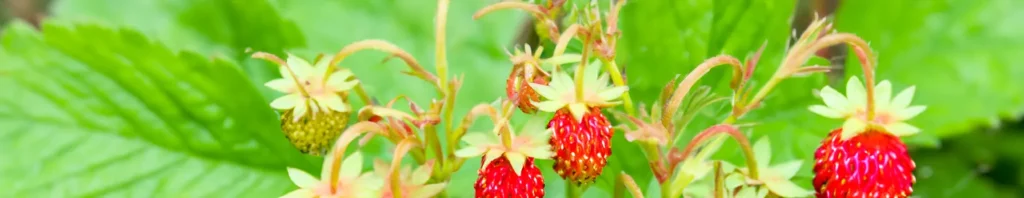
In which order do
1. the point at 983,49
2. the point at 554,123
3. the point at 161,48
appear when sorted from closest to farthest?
the point at 554,123 < the point at 161,48 < the point at 983,49

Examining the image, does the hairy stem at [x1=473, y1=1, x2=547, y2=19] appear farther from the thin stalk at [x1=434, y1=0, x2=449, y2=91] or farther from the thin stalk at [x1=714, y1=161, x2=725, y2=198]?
the thin stalk at [x1=714, y1=161, x2=725, y2=198]

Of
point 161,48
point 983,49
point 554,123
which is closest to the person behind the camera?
point 554,123

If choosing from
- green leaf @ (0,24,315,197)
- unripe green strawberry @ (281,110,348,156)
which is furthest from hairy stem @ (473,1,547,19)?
green leaf @ (0,24,315,197)

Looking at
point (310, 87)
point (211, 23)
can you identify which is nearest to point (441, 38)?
point (310, 87)

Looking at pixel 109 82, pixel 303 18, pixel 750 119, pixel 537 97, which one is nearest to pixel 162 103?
pixel 109 82

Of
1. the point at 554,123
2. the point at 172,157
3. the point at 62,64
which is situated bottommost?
the point at 554,123

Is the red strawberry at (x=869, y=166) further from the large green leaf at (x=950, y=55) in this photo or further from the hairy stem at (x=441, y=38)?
the large green leaf at (x=950, y=55)

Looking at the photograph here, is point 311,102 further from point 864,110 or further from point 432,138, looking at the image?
point 864,110

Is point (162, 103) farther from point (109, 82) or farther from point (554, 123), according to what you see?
point (554, 123)
